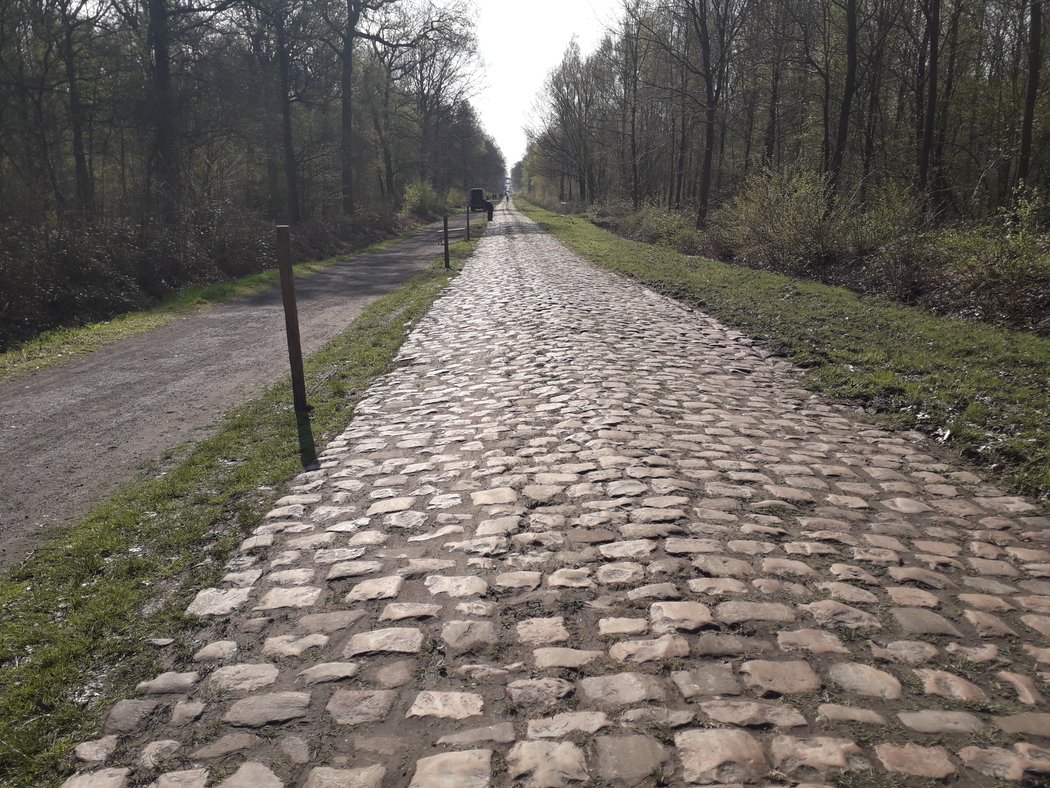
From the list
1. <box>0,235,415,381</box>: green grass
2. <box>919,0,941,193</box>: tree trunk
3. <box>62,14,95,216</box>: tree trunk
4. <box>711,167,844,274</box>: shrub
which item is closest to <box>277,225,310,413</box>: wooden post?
<box>0,235,415,381</box>: green grass

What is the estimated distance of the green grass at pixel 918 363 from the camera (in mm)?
5867

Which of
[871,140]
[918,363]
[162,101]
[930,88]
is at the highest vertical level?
[162,101]

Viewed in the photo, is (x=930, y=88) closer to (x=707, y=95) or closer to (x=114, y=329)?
(x=707, y=95)

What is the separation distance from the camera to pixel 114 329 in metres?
12.3

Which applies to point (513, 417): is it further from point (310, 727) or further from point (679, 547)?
point (310, 727)

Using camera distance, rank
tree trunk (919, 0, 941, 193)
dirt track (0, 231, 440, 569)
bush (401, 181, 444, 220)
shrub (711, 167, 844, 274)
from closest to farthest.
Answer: dirt track (0, 231, 440, 569)
shrub (711, 167, 844, 274)
tree trunk (919, 0, 941, 193)
bush (401, 181, 444, 220)

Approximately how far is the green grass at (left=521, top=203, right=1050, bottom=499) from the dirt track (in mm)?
6589

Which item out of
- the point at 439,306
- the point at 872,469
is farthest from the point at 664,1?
the point at 872,469

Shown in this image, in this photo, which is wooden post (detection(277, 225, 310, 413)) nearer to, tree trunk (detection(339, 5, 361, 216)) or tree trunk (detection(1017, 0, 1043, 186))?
tree trunk (detection(1017, 0, 1043, 186))

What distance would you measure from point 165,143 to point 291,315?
1851cm

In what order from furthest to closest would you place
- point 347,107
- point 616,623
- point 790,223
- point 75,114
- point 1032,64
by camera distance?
point 347,107, point 75,114, point 1032,64, point 790,223, point 616,623

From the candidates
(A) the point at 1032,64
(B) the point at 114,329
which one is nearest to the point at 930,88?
(A) the point at 1032,64

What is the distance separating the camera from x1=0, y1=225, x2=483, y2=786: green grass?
2865mm

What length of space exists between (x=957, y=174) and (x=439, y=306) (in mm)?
23613
